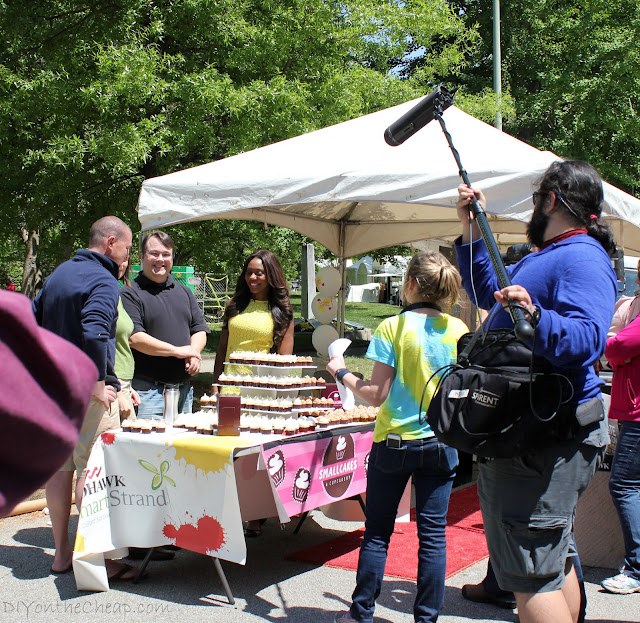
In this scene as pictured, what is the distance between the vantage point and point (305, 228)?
25.3 feet

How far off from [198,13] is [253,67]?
0.92 meters

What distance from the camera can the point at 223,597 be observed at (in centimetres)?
411

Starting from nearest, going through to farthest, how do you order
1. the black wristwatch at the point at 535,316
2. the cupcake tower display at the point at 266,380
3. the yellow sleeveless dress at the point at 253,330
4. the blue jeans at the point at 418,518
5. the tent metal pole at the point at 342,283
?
the black wristwatch at the point at 535,316 < the blue jeans at the point at 418,518 < the cupcake tower display at the point at 266,380 < the yellow sleeveless dress at the point at 253,330 < the tent metal pole at the point at 342,283

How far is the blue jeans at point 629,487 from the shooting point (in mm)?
4027

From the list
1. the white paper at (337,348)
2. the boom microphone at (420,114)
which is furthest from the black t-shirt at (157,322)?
the boom microphone at (420,114)

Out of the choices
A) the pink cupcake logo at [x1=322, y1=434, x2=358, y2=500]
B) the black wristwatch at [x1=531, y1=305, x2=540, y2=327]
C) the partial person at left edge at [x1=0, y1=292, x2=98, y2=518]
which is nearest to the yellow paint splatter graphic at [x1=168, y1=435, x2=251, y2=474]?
the pink cupcake logo at [x1=322, y1=434, x2=358, y2=500]

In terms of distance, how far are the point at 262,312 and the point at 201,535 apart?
1.85 meters

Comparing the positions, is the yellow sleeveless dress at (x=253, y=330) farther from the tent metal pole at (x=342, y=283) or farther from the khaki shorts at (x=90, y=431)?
the tent metal pole at (x=342, y=283)

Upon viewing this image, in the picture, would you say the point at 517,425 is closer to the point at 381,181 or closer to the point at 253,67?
the point at 381,181

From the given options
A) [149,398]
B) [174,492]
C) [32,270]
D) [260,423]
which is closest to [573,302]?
[260,423]

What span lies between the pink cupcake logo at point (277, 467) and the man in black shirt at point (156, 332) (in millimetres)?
1392

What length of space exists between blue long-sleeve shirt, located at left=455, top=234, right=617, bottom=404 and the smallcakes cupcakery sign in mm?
1912

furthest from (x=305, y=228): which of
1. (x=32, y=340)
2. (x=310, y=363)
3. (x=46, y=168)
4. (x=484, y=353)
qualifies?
(x=32, y=340)

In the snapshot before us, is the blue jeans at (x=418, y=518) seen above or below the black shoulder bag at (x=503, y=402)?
below
